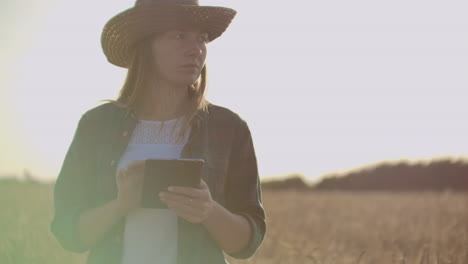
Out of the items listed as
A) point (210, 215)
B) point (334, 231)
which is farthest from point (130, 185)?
point (334, 231)

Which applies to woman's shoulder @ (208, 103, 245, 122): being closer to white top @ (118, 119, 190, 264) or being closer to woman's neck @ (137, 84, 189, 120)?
woman's neck @ (137, 84, 189, 120)

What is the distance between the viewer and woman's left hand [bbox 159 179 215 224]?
11.1 ft

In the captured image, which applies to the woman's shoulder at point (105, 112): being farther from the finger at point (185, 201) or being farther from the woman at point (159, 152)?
the finger at point (185, 201)

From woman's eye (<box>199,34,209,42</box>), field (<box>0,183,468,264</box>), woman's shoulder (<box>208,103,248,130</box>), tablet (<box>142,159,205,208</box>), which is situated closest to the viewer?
tablet (<box>142,159,205,208</box>)

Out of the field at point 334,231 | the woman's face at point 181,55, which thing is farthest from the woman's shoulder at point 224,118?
the field at point 334,231

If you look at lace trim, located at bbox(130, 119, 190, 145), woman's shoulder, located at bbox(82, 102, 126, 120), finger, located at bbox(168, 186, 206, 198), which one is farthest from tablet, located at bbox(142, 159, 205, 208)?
woman's shoulder, located at bbox(82, 102, 126, 120)

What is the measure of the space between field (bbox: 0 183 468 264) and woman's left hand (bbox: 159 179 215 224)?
1438mm

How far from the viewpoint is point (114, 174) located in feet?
12.3

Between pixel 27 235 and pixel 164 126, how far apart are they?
254 cm

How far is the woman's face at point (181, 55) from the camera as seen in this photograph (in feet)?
12.1

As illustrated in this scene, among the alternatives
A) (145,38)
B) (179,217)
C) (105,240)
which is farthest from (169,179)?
(145,38)

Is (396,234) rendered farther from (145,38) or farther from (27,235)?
(145,38)

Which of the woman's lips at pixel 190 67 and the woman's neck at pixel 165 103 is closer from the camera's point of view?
the woman's lips at pixel 190 67

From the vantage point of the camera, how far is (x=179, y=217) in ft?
12.1
